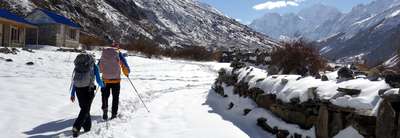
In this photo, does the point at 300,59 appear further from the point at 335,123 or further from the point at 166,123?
the point at 335,123

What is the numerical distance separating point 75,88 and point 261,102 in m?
4.57

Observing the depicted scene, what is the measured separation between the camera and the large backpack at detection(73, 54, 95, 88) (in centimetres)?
823

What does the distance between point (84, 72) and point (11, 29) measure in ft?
107

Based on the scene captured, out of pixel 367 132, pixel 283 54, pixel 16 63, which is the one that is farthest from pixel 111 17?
pixel 367 132

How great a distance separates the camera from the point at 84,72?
27.2ft

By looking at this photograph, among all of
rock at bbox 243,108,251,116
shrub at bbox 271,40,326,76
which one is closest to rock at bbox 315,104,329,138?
rock at bbox 243,108,251,116

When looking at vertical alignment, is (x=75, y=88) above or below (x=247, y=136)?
above

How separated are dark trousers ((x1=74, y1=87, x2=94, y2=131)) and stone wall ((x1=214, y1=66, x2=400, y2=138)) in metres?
4.00

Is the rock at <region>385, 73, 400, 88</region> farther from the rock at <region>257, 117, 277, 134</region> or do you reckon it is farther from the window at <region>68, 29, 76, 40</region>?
the window at <region>68, 29, 76, 40</region>

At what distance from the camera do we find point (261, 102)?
10594mm

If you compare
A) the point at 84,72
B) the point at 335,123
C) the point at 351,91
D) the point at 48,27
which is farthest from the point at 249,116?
the point at 48,27

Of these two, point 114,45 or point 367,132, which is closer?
point 367,132

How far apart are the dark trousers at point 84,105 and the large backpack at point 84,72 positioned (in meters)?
0.13

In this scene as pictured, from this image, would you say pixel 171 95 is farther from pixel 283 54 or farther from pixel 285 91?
pixel 285 91
